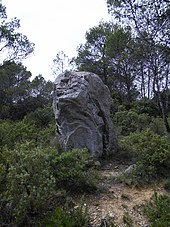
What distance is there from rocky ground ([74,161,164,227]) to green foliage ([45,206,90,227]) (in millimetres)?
298

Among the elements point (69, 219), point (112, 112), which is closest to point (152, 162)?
point (69, 219)

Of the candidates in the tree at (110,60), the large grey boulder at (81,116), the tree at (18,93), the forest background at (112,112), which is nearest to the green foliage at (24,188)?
the forest background at (112,112)

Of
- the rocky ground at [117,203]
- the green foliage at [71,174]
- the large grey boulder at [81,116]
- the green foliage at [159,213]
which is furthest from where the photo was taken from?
the large grey boulder at [81,116]

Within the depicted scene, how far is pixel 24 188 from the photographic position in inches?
159

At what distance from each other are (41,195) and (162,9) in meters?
6.68

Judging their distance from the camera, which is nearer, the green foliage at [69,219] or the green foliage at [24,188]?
the green foliage at [69,219]

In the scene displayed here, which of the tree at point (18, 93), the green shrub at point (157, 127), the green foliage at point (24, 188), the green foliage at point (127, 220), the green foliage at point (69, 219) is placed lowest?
the green foliage at point (127, 220)

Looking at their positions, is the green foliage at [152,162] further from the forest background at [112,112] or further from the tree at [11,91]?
the tree at [11,91]

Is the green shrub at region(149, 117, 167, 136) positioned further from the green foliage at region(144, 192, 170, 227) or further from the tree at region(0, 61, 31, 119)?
the tree at region(0, 61, 31, 119)

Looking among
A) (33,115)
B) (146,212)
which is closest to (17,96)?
(33,115)

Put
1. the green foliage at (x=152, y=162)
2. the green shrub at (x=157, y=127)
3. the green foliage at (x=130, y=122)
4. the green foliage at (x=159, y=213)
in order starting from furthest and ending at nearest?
the green foliage at (x=130, y=122)
the green shrub at (x=157, y=127)
the green foliage at (x=152, y=162)
the green foliage at (x=159, y=213)

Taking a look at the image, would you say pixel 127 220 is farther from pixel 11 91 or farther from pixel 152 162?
pixel 11 91

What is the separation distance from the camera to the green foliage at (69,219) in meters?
3.55

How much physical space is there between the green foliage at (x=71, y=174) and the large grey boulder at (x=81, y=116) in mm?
1716
